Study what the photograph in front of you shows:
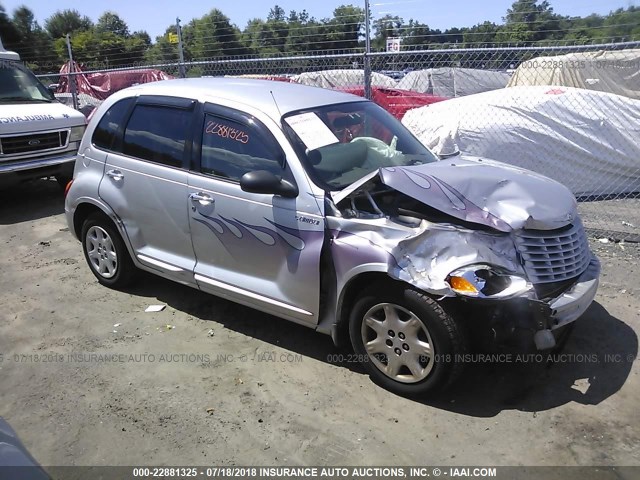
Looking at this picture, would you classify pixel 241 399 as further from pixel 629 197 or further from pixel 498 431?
pixel 629 197

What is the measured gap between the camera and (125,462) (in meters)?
2.95

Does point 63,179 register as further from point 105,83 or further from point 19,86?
point 105,83

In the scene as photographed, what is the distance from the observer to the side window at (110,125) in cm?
466

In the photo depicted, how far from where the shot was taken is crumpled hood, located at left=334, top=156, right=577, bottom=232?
318 centimetres

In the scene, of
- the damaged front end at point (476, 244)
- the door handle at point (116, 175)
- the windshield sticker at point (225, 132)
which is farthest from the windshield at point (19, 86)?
the damaged front end at point (476, 244)

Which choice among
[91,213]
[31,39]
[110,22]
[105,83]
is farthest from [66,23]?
[91,213]

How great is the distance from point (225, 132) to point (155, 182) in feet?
2.53

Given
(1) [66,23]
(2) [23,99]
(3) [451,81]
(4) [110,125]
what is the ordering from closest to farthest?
1. (4) [110,125]
2. (2) [23,99]
3. (3) [451,81]
4. (1) [66,23]

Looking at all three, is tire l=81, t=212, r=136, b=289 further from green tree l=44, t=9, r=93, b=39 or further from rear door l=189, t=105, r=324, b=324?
green tree l=44, t=9, r=93, b=39

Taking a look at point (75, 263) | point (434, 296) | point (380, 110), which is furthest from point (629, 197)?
point (75, 263)

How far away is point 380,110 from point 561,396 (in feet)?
8.54

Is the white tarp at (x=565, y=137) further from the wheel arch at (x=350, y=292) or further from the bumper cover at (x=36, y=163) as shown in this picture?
the bumper cover at (x=36, y=163)

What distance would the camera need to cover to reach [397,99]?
9.77 m

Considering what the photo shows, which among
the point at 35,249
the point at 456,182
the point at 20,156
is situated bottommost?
the point at 35,249
